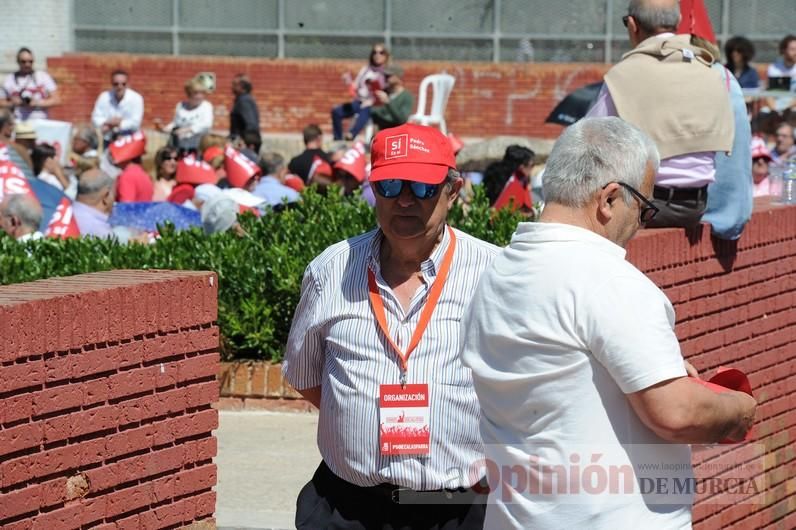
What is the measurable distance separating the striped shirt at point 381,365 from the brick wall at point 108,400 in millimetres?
512


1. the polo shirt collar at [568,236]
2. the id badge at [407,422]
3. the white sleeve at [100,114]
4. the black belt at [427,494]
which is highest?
the white sleeve at [100,114]

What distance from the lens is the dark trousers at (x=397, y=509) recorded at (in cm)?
438

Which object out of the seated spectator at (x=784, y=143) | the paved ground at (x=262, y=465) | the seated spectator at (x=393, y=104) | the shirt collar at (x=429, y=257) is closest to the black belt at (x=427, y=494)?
the shirt collar at (x=429, y=257)

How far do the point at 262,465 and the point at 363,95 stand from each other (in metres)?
13.6

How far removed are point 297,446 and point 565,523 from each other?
4.77 metres

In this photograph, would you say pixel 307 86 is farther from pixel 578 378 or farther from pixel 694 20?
pixel 578 378

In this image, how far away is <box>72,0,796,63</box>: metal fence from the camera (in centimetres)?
2289

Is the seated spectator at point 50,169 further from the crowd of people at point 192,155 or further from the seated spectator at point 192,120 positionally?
the seated spectator at point 192,120

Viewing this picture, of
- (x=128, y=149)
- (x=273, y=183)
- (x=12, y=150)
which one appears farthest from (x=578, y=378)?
(x=128, y=149)

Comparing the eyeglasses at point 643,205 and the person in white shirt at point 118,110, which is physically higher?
the person in white shirt at point 118,110

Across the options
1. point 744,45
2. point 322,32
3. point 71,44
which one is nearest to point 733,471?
point 744,45

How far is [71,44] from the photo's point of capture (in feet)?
79.4

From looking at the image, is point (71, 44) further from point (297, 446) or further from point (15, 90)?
point (297, 446)

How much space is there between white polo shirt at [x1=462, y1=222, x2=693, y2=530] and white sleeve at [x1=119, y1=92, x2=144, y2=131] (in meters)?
17.4
